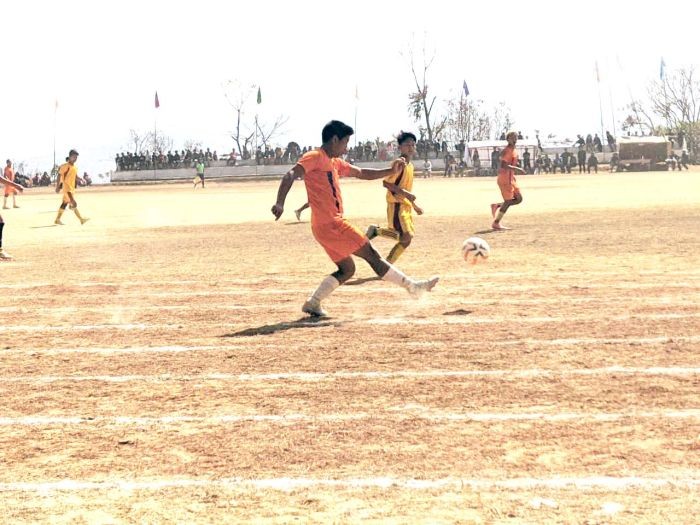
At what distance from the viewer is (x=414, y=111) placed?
332 feet

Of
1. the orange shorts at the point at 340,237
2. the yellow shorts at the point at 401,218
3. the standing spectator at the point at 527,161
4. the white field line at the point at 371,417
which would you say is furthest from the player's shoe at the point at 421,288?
the standing spectator at the point at 527,161

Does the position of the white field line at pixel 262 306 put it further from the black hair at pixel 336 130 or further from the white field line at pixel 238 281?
the black hair at pixel 336 130

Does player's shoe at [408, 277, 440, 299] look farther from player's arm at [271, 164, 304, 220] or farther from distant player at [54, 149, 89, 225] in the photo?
distant player at [54, 149, 89, 225]

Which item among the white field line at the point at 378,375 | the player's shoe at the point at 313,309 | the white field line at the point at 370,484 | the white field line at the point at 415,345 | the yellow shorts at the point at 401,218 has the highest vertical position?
the yellow shorts at the point at 401,218

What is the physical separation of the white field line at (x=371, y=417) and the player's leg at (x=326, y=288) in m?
3.74

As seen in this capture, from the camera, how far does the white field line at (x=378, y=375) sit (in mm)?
7207

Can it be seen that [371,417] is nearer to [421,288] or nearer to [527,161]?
[421,288]

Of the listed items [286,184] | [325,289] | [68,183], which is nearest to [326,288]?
[325,289]

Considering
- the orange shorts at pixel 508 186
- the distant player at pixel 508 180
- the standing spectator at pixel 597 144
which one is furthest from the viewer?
the standing spectator at pixel 597 144

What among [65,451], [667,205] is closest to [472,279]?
[65,451]

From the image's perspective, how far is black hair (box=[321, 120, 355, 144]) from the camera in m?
9.80

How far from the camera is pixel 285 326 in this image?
9.71 m

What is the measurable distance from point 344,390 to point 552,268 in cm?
757

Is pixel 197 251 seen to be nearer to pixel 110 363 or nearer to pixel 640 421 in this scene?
pixel 110 363
